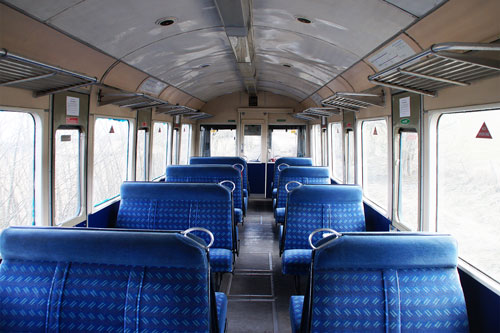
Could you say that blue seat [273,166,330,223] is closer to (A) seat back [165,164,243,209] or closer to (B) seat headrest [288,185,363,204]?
(A) seat back [165,164,243,209]

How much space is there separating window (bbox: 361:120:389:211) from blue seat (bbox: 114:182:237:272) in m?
2.22

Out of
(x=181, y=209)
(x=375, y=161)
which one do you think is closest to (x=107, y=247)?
(x=181, y=209)

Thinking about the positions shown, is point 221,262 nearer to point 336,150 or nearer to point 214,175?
point 214,175

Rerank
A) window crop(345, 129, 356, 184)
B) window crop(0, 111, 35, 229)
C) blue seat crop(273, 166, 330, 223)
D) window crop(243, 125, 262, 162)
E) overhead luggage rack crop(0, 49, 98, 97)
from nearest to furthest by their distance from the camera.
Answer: overhead luggage rack crop(0, 49, 98, 97), window crop(0, 111, 35, 229), blue seat crop(273, 166, 330, 223), window crop(345, 129, 356, 184), window crop(243, 125, 262, 162)

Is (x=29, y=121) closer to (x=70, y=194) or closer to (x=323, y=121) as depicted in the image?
(x=70, y=194)

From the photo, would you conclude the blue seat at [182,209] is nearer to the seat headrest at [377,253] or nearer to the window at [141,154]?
the seat headrest at [377,253]

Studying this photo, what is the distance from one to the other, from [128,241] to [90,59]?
256 cm

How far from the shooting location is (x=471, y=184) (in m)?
2.88

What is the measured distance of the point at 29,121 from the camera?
332 cm

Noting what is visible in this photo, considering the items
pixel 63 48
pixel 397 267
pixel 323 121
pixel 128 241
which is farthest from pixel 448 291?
pixel 323 121

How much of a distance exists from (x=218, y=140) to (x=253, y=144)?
3.79 ft

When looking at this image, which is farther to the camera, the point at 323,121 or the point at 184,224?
the point at 323,121

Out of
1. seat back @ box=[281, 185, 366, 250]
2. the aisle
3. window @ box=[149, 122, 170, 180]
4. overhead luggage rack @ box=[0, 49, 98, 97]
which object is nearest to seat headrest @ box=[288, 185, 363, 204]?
seat back @ box=[281, 185, 366, 250]

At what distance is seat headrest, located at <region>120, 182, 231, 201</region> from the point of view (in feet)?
12.5
